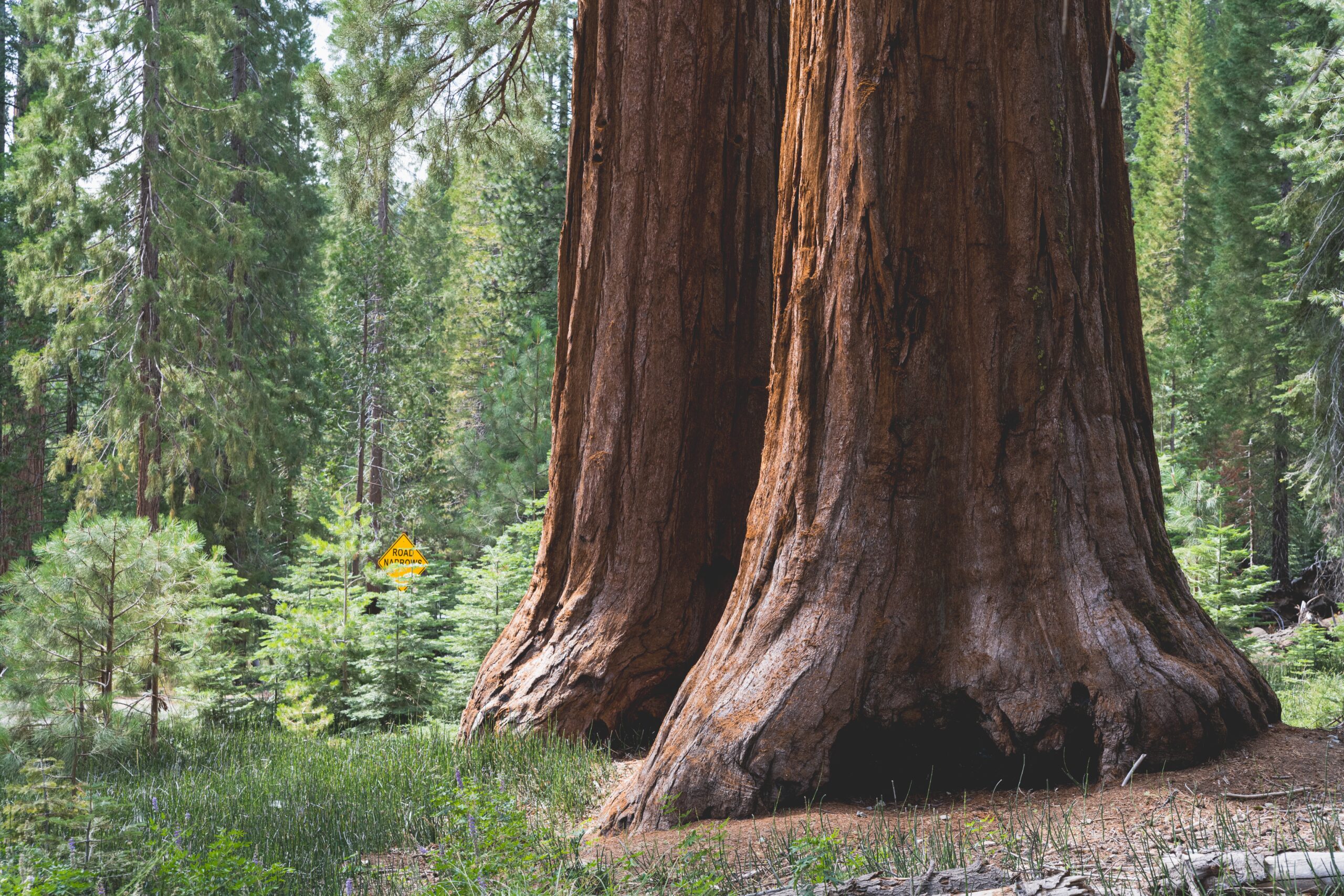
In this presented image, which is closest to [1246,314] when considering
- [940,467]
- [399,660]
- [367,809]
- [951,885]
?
[399,660]

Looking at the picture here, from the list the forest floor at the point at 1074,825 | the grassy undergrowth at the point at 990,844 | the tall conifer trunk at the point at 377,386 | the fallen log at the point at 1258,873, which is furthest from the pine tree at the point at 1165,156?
the fallen log at the point at 1258,873

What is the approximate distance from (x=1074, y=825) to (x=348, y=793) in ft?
11.3

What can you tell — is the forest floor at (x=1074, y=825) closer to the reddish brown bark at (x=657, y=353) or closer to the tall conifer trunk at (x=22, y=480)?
the reddish brown bark at (x=657, y=353)

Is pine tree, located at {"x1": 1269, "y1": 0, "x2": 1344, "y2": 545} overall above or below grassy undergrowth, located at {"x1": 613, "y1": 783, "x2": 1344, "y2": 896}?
above

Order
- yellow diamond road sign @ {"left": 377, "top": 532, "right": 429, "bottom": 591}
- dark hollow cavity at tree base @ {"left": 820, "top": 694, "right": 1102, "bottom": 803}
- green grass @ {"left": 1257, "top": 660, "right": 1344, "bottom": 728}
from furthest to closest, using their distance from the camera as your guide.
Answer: yellow diamond road sign @ {"left": 377, "top": 532, "right": 429, "bottom": 591} → green grass @ {"left": 1257, "top": 660, "right": 1344, "bottom": 728} → dark hollow cavity at tree base @ {"left": 820, "top": 694, "right": 1102, "bottom": 803}

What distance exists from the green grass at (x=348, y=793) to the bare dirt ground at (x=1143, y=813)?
0.80m

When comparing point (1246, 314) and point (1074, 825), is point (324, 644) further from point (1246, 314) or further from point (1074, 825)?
point (1246, 314)

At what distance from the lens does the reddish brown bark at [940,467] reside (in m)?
3.74

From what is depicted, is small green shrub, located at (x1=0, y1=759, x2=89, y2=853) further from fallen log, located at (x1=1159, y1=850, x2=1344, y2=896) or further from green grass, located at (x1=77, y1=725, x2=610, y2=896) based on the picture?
fallen log, located at (x1=1159, y1=850, x2=1344, y2=896)

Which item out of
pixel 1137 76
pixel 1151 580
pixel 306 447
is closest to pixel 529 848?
pixel 1151 580

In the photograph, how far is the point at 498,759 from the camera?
5.09 metres

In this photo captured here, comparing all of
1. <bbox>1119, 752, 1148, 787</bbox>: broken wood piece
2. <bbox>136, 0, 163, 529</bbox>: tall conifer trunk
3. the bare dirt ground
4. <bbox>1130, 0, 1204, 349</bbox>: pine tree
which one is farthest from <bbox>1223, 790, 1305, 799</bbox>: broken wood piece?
<bbox>1130, 0, 1204, 349</bbox>: pine tree

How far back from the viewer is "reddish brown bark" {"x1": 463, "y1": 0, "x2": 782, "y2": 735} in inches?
231

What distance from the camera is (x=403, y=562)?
11789mm
